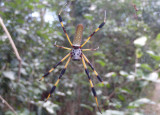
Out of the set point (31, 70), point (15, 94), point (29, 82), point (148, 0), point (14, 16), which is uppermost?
point (148, 0)

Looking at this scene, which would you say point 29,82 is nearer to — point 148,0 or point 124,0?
point 124,0

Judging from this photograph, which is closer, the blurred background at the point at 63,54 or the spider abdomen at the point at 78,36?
the spider abdomen at the point at 78,36

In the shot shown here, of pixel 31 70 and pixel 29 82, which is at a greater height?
pixel 31 70

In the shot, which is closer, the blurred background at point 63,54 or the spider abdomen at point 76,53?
the spider abdomen at point 76,53

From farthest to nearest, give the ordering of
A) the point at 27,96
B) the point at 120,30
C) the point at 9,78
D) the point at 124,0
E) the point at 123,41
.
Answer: the point at 123,41 < the point at 120,30 < the point at 124,0 < the point at 27,96 < the point at 9,78

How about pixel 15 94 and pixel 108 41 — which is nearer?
pixel 15 94

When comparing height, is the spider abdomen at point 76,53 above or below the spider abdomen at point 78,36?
below

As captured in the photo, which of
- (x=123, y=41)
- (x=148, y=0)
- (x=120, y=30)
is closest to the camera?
(x=148, y=0)

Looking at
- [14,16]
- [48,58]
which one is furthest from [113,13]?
[14,16]
